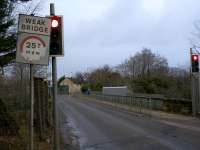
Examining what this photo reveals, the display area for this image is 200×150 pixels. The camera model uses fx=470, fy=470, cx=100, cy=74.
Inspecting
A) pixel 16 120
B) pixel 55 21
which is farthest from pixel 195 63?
pixel 55 21

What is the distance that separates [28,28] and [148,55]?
109 metres

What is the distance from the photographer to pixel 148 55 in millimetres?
117875

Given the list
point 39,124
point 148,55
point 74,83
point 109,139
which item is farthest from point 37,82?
point 74,83

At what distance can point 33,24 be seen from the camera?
9.37 metres

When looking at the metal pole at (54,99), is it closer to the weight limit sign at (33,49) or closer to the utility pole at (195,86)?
the weight limit sign at (33,49)

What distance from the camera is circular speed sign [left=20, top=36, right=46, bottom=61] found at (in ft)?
29.8

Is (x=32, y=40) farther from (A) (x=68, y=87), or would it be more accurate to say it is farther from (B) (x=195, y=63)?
(A) (x=68, y=87)

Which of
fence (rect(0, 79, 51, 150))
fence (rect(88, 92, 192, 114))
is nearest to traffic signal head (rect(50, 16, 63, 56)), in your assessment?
fence (rect(0, 79, 51, 150))

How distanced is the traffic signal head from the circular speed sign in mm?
2571

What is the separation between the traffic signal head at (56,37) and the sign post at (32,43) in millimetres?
2447

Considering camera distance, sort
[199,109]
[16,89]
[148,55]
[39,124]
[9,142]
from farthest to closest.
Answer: [148,55] < [199,109] < [16,89] < [39,124] < [9,142]

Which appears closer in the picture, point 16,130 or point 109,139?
point 16,130

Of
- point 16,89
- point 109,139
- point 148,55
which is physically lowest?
point 109,139

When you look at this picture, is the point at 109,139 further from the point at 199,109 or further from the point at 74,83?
the point at 74,83
